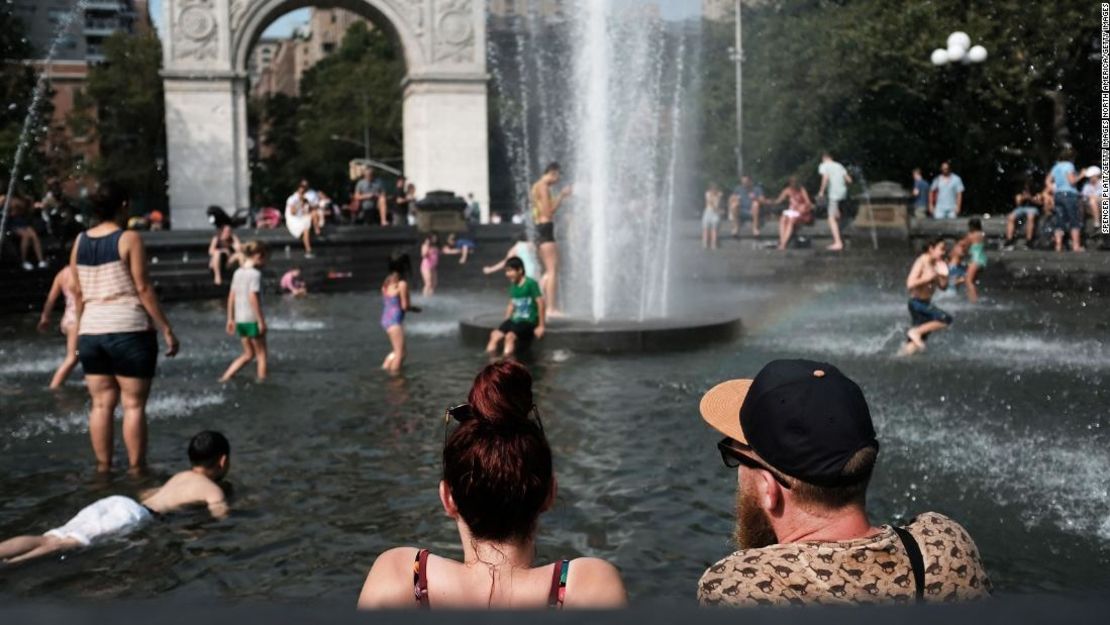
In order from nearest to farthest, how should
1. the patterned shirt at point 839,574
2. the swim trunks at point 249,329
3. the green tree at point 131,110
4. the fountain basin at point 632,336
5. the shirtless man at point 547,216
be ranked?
1. the patterned shirt at point 839,574
2. the swim trunks at point 249,329
3. the fountain basin at point 632,336
4. the shirtless man at point 547,216
5. the green tree at point 131,110

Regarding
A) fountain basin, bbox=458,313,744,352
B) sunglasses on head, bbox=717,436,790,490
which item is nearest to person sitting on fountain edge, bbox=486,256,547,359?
fountain basin, bbox=458,313,744,352

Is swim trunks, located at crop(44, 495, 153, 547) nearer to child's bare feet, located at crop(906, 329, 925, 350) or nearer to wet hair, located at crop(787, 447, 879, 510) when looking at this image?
wet hair, located at crop(787, 447, 879, 510)

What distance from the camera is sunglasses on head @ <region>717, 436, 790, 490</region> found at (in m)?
2.44

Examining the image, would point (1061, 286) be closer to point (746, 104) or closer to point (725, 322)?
point (725, 322)

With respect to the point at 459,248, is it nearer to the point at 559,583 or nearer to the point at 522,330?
the point at 522,330

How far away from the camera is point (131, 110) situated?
63.9 metres

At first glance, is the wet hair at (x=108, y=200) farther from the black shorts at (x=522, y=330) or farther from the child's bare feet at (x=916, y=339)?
the child's bare feet at (x=916, y=339)

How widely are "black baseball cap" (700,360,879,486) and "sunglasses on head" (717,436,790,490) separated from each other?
0.05m

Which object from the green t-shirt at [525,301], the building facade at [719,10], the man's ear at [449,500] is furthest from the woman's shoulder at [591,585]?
the building facade at [719,10]

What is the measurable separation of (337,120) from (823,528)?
6960 cm

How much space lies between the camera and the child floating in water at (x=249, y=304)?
10.8 m

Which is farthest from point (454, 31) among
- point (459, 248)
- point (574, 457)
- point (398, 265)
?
point (574, 457)

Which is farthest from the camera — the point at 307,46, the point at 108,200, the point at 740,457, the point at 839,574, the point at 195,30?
the point at 307,46

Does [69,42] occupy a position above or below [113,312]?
above
